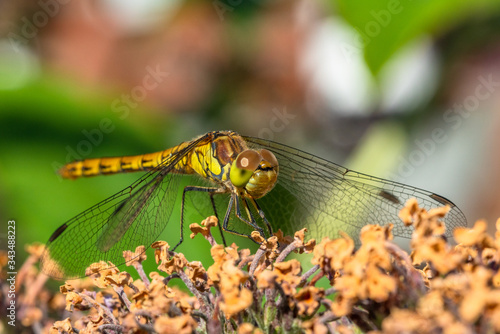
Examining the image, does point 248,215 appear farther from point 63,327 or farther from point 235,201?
point 63,327

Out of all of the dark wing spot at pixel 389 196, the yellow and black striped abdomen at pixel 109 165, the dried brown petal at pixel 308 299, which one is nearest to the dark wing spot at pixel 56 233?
the yellow and black striped abdomen at pixel 109 165

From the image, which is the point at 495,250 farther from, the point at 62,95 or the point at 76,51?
the point at 76,51

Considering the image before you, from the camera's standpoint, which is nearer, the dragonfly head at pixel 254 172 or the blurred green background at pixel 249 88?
the dragonfly head at pixel 254 172

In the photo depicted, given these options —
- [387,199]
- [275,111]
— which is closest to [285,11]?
[275,111]

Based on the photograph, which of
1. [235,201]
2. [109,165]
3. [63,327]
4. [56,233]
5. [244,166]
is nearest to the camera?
[63,327]

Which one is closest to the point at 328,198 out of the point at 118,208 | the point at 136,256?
the point at 118,208

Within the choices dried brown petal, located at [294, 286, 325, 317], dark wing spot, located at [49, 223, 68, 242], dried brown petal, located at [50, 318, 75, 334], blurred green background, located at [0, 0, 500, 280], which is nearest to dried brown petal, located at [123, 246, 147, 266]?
dried brown petal, located at [50, 318, 75, 334]

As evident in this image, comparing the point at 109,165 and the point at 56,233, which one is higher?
the point at 109,165

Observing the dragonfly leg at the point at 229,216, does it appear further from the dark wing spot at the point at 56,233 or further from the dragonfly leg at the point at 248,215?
the dark wing spot at the point at 56,233

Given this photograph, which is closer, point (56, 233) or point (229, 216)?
point (56, 233)
